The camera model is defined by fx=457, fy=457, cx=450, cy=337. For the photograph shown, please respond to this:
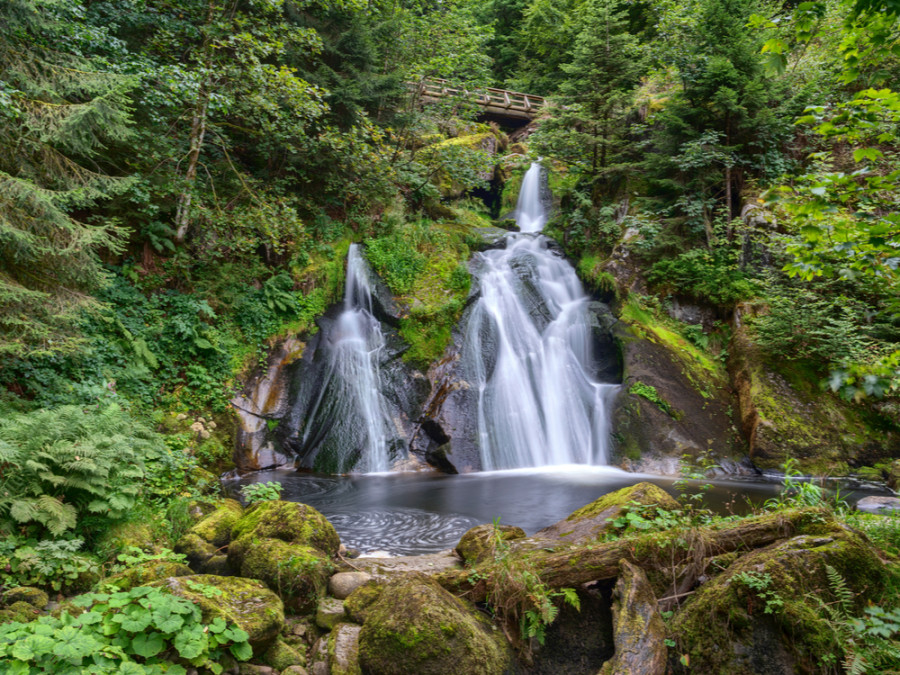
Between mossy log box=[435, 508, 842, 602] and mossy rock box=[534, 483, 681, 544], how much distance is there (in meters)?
0.44

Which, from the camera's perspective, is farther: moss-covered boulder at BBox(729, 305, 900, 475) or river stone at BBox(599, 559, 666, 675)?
moss-covered boulder at BBox(729, 305, 900, 475)

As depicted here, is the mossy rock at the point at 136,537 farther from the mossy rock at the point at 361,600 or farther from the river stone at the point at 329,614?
the mossy rock at the point at 361,600

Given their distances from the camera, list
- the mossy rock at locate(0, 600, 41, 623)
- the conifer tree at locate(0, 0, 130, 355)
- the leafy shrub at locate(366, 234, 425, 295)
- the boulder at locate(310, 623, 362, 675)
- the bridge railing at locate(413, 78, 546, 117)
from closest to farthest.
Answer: the mossy rock at locate(0, 600, 41, 623), the boulder at locate(310, 623, 362, 675), the conifer tree at locate(0, 0, 130, 355), the leafy shrub at locate(366, 234, 425, 295), the bridge railing at locate(413, 78, 546, 117)

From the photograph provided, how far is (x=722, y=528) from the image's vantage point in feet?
11.6

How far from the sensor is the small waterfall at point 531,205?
55.8 ft

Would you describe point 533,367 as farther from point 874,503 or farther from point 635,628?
point 635,628

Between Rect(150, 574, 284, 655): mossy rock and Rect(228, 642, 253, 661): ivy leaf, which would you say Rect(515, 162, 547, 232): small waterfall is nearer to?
Rect(150, 574, 284, 655): mossy rock

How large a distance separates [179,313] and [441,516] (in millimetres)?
6232

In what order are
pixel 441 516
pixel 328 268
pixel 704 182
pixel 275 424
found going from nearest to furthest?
pixel 441 516, pixel 275 424, pixel 328 268, pixel 704 182

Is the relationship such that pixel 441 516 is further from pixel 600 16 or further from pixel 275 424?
pixel 600 16

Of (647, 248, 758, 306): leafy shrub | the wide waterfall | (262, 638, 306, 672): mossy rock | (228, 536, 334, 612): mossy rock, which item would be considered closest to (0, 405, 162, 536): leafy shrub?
(228, 536, 334, 612): mossy rock

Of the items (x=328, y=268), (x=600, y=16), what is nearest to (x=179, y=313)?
(x=328, y=268)

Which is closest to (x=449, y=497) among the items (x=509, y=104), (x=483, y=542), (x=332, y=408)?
(x=483, y=542)

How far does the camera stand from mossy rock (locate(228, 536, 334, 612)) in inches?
141
